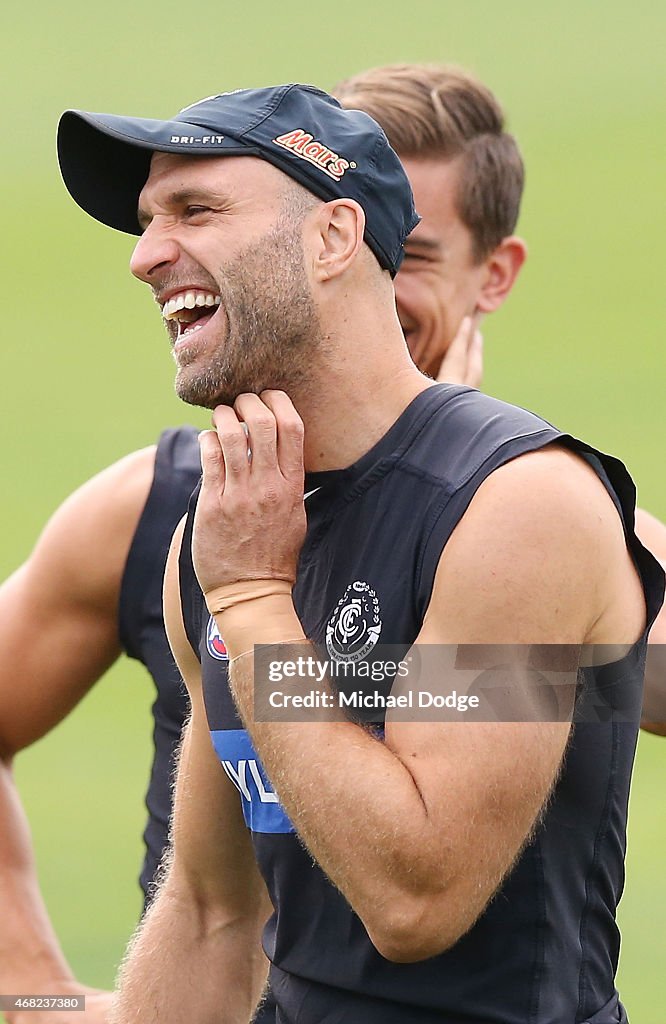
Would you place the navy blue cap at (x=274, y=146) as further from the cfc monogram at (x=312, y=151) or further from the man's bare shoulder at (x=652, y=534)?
the man's bare shoulder at (x=652, y=534)

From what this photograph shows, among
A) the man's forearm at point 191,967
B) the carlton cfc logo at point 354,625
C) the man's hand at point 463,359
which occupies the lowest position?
the man's forearm at point 191,967

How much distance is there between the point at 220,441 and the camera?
324 cm

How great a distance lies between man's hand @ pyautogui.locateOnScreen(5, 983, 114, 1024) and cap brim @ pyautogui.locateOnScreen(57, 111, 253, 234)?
206 centimetres

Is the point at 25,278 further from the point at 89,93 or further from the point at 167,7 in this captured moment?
the point at 167,7

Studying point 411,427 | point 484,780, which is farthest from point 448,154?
point 484,780

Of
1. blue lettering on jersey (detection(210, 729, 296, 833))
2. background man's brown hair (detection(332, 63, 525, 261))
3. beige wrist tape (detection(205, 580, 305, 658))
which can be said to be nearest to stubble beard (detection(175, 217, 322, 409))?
beige wrist tape (detection(205, 580, 305, 658))

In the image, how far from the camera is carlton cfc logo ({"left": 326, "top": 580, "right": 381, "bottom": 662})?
3072 mm

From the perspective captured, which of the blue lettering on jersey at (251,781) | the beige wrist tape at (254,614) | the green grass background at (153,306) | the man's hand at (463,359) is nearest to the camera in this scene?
the beige wrist tape at (254,614)

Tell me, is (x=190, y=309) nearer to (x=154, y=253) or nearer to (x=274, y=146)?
(x=154, y=253)

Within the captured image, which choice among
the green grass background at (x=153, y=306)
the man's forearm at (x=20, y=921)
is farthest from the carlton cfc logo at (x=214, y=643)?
the green grass background at (x=153, y=306)

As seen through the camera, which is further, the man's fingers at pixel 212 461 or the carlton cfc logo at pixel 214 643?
the carlton cfc logo at pixel 214 643

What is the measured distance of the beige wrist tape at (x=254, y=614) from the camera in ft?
9.89

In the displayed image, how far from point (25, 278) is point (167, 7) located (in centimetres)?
494

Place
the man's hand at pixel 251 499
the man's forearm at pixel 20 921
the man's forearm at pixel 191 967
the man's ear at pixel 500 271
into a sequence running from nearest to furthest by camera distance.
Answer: the man's hand at pixel 251 499, the man's forearm at pixel 191 967, the man's forearm at pixel 20 921, the man's ear at pixel 500 271
